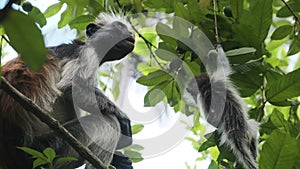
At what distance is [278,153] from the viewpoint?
158 cm

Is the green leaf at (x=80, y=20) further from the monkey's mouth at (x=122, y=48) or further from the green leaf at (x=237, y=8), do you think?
the green leaf at (x=237, y=8)

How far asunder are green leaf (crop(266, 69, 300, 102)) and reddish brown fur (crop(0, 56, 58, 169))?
1.24 meters

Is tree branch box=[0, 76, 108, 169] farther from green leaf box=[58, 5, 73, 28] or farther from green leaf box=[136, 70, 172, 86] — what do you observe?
green leaf box=[58, 5, 73, 28]

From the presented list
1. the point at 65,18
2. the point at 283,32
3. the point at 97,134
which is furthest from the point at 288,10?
the point at 65,18

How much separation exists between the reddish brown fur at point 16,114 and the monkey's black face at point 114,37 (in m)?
0.76

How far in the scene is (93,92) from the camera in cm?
324

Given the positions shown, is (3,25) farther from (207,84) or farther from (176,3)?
(176,3)

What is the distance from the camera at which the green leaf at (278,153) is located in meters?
1.57

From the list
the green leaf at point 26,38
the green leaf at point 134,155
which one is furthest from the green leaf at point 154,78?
the green leaf at point 26,38

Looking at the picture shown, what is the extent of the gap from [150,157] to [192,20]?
889mm

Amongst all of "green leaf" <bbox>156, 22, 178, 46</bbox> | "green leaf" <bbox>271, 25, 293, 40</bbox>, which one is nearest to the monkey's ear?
"green leaf" <bbox>156, 22, 178, 46</bbox>

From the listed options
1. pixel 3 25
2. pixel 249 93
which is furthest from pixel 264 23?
pixel 3 25

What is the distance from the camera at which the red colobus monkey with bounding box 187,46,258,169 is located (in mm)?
2285

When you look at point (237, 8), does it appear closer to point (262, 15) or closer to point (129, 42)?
point (262, 15)
